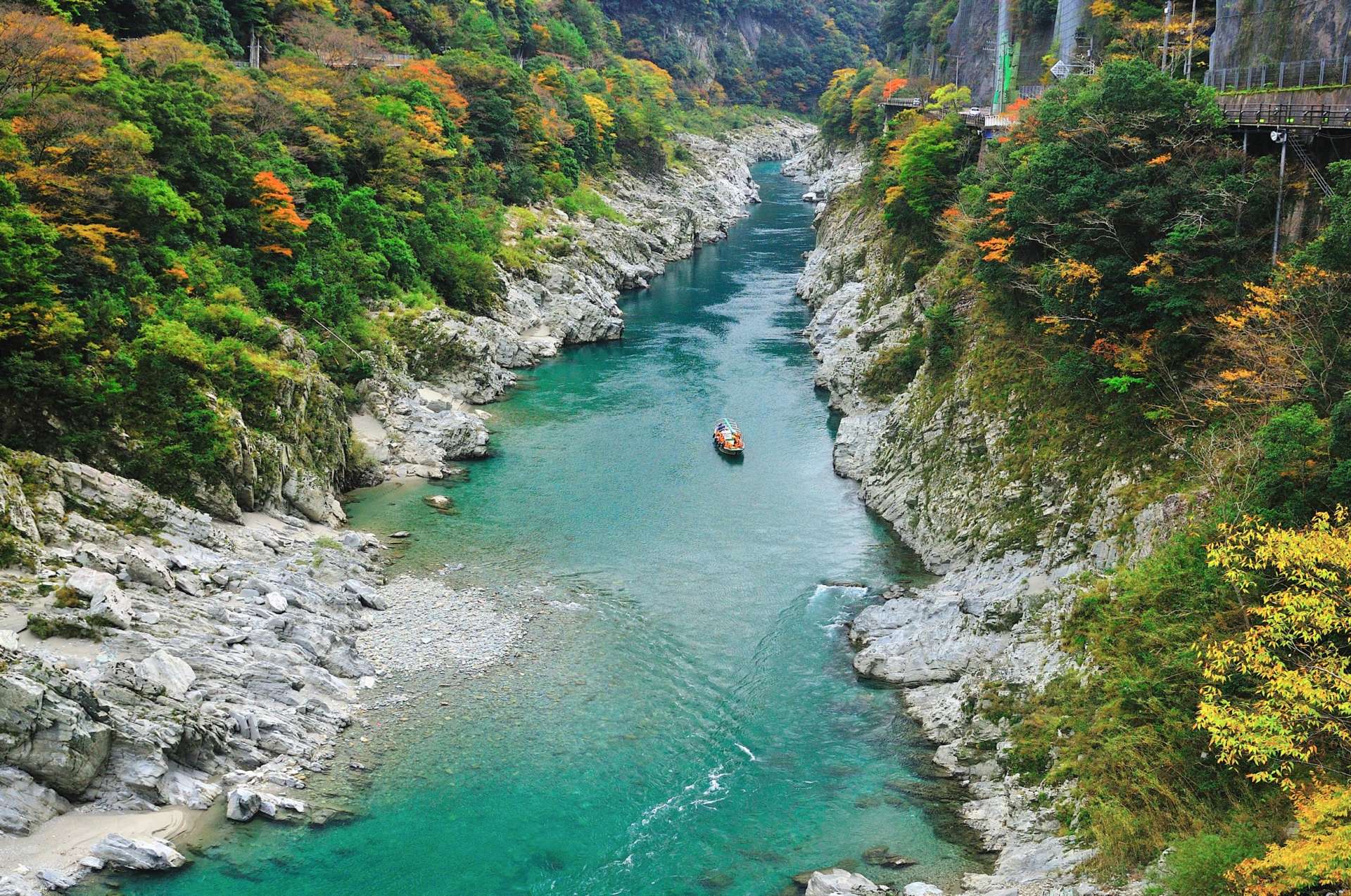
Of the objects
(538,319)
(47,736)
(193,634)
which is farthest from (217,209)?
(47,736)

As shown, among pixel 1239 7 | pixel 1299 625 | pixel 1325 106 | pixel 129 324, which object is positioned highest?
pixel 1239 7

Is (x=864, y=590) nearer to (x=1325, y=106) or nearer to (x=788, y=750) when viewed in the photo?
(x=788, y=750)

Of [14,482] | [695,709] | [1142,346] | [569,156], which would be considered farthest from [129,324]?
[569,156]

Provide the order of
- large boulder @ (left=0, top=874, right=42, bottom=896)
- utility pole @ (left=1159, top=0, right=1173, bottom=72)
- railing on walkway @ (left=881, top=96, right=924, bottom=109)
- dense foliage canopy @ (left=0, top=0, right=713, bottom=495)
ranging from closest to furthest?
1. large boulder @ (left=0, top=874, right=42, bottom=896)
2. dense foliage canopy @ (left=0, top=0, right=713, bottom=495)
3. utility pole @ (left=1159, top=0, right=1173, bottom=72)
4. railing on walkway @ (left=881, top=96, right=924, bottom=109)

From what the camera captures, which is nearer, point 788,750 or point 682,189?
point 788,750

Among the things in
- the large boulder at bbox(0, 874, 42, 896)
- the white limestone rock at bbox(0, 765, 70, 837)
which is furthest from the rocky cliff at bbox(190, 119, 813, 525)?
the large boulder at bbox(0, 874, 42, 896)

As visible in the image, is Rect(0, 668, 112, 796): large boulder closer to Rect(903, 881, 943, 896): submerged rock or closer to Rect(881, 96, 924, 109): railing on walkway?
Rect(903, 881, 943, 896): submerged rock
